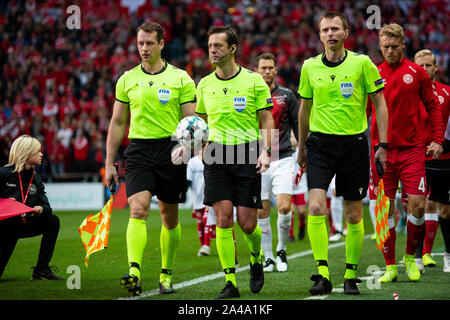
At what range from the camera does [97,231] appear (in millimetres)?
6586

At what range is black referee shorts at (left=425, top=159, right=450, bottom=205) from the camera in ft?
26.7

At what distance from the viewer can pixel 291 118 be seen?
28.6ft

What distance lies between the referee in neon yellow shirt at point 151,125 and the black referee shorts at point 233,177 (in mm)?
349

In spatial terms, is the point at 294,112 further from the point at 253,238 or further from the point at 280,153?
the point at 253,238

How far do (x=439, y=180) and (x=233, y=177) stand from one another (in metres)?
3.13

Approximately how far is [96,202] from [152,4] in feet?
39.4

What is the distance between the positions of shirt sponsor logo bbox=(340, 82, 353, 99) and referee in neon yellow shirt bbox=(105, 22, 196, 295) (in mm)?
1422

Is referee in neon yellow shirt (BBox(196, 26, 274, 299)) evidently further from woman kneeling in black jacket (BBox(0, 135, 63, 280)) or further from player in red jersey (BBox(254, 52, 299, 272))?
woman kneeling in black jacket (BBox(0, 135, 63, 280))

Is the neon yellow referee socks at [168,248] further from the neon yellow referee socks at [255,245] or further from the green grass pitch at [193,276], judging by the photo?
the neon yellow referee socks at [255,245]

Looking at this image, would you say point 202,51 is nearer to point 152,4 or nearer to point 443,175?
point 152,4

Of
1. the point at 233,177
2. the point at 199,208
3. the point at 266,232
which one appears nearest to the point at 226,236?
the point at 233,177

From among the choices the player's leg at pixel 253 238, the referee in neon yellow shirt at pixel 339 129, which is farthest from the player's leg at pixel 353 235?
the player's leg at pixel 253 238

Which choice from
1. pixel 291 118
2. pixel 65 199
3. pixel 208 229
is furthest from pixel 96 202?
pixel 291 118

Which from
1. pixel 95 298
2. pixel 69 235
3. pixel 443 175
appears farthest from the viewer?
pixel 69 235
